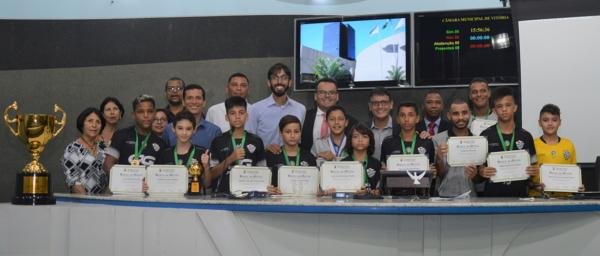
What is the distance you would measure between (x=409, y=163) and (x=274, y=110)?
2.12 meters

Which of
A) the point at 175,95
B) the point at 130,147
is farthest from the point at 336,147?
the point at 175,95

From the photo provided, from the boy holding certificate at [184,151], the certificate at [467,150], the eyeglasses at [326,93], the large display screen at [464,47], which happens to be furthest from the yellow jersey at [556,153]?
the boy holding certificate at [184,151]

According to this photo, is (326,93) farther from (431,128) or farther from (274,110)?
(431,128)

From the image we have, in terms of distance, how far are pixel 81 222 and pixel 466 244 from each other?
6.55 feet

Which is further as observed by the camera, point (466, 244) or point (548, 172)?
point (548, 172)

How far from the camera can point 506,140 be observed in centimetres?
500

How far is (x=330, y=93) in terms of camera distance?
6047 mm

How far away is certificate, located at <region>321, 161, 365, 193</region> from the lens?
4.35m

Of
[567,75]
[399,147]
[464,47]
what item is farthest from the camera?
[464,47]

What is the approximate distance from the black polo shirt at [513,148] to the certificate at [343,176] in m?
1.12

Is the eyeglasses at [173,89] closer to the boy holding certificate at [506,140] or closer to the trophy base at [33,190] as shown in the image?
the trophy base at [33,190]

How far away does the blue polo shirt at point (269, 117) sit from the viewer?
6250mm

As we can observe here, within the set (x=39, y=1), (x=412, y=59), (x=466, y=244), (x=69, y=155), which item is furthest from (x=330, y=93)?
(x=39, y=1)

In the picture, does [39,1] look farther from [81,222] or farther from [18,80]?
[81,222]
